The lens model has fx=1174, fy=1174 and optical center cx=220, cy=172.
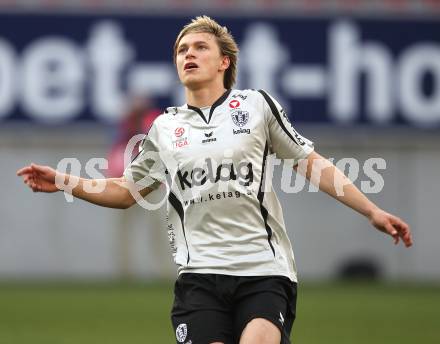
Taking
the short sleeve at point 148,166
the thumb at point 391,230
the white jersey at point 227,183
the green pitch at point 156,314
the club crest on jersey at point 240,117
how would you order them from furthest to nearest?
the green pitch at point 156,314 → the short sleeve at point 148,166 → the club crest on jersey at point 240,117 → the white jersey at point 227,183 → the thumb at point 391,230

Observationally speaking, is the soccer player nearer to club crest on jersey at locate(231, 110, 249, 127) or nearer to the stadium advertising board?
club crest on jersey at locate(231, 110, 249, 127)

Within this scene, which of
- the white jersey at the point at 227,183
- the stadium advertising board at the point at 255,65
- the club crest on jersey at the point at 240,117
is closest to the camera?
the white jersey at the point at 227,183

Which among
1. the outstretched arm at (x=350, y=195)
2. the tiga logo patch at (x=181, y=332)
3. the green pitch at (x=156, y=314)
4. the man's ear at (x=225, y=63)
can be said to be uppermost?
the man's ear at (x=225, y=63)

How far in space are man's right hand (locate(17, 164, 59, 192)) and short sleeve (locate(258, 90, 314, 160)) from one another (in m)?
1.14

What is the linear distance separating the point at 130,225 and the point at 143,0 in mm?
2947

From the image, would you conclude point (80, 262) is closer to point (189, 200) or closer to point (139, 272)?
point (139, 272)

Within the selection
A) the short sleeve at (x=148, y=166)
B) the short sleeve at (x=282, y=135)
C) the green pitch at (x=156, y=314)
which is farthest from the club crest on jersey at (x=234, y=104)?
the green pitch at (x=156, y=314)

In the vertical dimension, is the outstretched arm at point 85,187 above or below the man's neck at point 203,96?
below

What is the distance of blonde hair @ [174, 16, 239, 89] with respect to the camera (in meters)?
6.26

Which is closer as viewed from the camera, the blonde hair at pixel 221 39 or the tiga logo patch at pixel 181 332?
the tiga logo patch at pixel 181 332

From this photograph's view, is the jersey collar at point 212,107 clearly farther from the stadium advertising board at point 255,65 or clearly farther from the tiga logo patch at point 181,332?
the stadium advertising board at point 255,65

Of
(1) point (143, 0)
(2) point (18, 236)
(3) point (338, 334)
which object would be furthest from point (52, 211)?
(3) point (338, 334)

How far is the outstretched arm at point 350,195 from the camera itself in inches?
224

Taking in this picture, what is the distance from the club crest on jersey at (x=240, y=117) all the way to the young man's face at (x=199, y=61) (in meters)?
0.24
